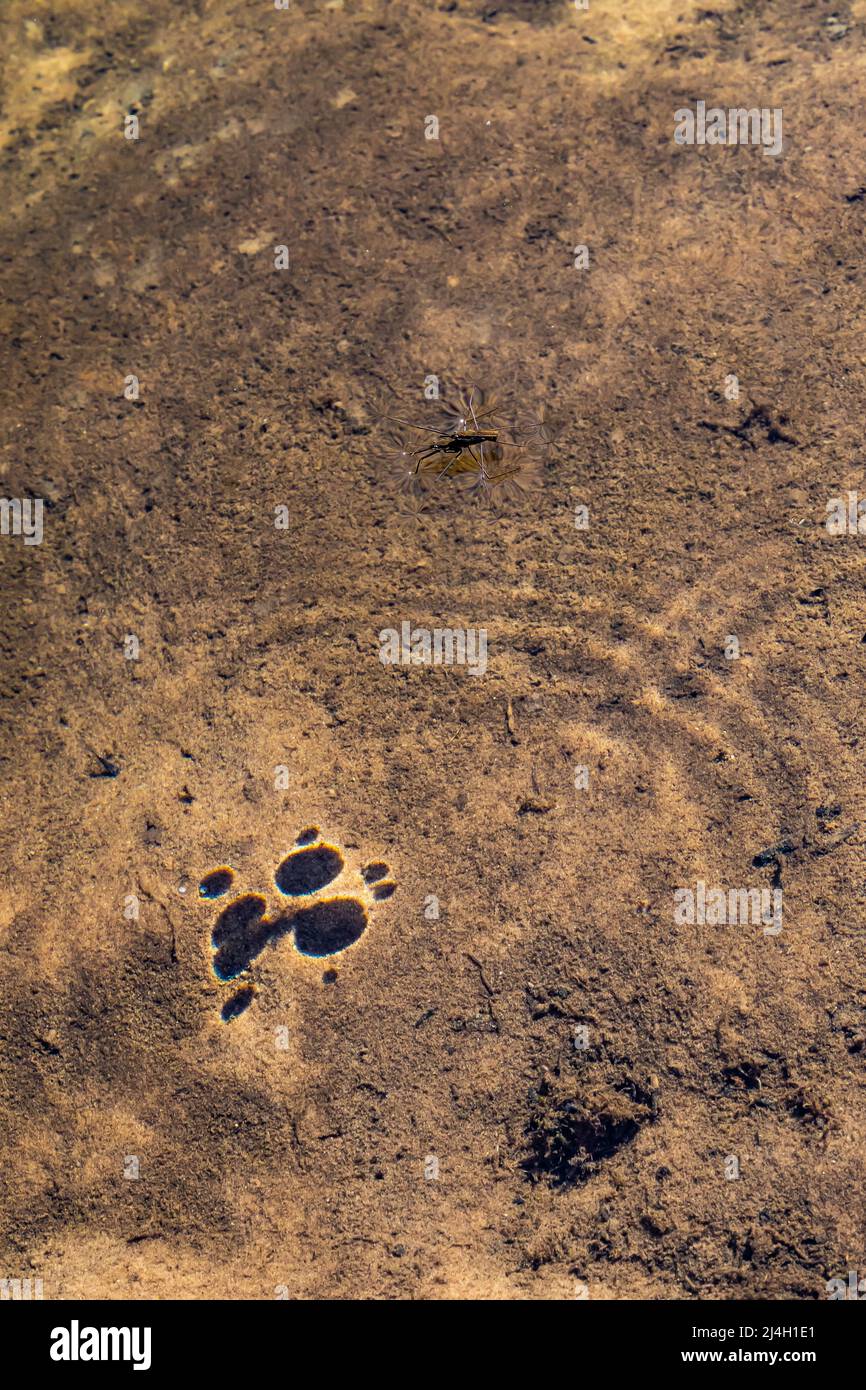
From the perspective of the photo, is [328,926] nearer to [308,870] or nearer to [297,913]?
[297,913]

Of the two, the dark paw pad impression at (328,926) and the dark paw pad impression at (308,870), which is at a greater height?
the dark paw pad impression at (308,870)

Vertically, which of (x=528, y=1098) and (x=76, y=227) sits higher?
(x=76, y=227)

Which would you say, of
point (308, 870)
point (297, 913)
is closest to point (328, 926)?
point (297, 913)

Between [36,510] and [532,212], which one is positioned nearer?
[36,510]

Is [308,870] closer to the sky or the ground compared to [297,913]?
closer to the sky

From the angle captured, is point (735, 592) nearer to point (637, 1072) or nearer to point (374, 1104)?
point (637, 1072)

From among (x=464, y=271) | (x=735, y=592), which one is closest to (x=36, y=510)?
(x=464, y=271)

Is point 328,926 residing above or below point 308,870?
below

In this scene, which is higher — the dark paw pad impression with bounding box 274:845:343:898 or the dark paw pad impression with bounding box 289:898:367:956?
the dark paw pad impression with bounding box 274:845:343:898
